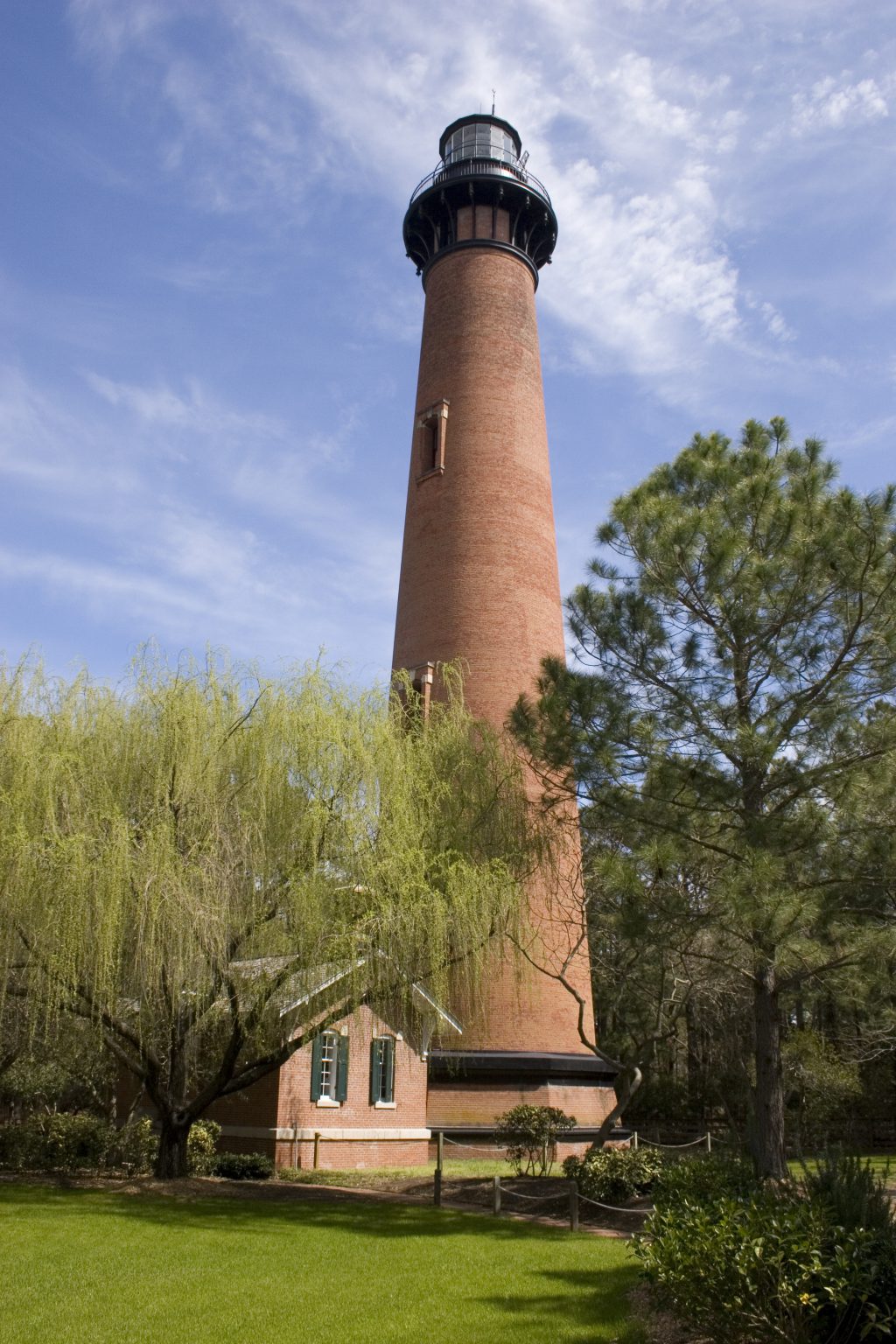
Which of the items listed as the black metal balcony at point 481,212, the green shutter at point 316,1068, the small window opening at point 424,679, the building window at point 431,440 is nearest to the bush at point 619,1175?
the green shutter at point 316,1068

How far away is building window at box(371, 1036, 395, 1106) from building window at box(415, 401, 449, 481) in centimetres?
1145

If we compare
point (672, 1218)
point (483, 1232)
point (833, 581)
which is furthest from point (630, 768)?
point (672, 1218)

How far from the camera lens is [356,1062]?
64.0 ft

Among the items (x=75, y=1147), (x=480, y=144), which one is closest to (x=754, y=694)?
(x=75, y=1147)

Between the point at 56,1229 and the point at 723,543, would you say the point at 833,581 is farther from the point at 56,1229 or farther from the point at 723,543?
the point at 56,1229

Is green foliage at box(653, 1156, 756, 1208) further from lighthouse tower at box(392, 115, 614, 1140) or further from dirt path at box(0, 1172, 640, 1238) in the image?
lighthouse tower at box(392, 115, 614, 1140)

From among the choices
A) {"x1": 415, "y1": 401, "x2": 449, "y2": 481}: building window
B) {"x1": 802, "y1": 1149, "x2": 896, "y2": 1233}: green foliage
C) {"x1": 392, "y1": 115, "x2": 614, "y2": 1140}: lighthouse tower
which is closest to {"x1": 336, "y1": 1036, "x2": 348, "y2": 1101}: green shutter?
{"x1": 392, "y1": 115, "x2": 614, "y2": 1140}: lighthouse tower

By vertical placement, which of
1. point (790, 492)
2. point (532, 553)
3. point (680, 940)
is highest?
point (532, 553)

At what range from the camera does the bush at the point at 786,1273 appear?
584 cm

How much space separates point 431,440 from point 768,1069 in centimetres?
1516

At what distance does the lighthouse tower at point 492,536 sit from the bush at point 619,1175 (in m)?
2.92

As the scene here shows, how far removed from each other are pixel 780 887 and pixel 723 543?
3.89 metres

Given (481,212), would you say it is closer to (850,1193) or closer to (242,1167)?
(242,1167)

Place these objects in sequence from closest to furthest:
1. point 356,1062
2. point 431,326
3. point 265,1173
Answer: point 265,1173 → point 356,1062 → point 431,326
